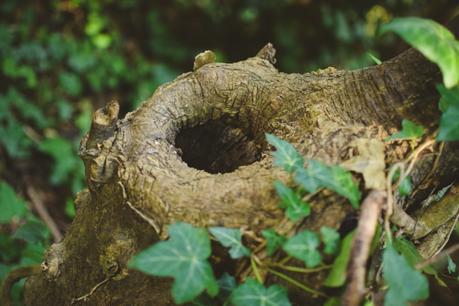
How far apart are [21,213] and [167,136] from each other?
1.68 meters

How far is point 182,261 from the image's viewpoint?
0.92 metres

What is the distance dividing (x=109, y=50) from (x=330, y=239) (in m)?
3.24

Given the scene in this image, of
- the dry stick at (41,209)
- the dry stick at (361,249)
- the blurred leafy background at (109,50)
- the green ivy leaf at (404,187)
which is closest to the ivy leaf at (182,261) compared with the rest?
the dry stick at (361,249)

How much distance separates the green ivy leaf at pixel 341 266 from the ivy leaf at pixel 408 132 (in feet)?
0.77

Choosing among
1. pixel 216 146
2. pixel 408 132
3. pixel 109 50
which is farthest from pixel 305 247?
pixel 109 50

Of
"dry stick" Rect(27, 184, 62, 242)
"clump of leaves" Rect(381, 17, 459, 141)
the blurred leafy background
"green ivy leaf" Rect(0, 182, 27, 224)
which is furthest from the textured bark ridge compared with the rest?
the blurred leafy background

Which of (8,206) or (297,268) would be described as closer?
(297,268)

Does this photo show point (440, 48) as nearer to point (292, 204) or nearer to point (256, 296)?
point (292, 204)

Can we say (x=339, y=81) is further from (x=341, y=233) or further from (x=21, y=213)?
(x=21, y=213)

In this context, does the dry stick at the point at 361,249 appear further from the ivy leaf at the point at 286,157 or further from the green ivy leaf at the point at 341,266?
the ivy leaf at the point at 286,157

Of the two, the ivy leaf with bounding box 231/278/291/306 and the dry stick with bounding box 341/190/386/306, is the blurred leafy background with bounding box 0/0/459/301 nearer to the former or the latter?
the ivy leaf with bounding box 231/278/291/306

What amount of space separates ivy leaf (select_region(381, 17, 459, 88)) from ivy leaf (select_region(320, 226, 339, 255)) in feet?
1.08

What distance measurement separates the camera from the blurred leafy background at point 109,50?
3.29 meters

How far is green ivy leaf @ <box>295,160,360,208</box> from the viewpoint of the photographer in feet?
3.12
